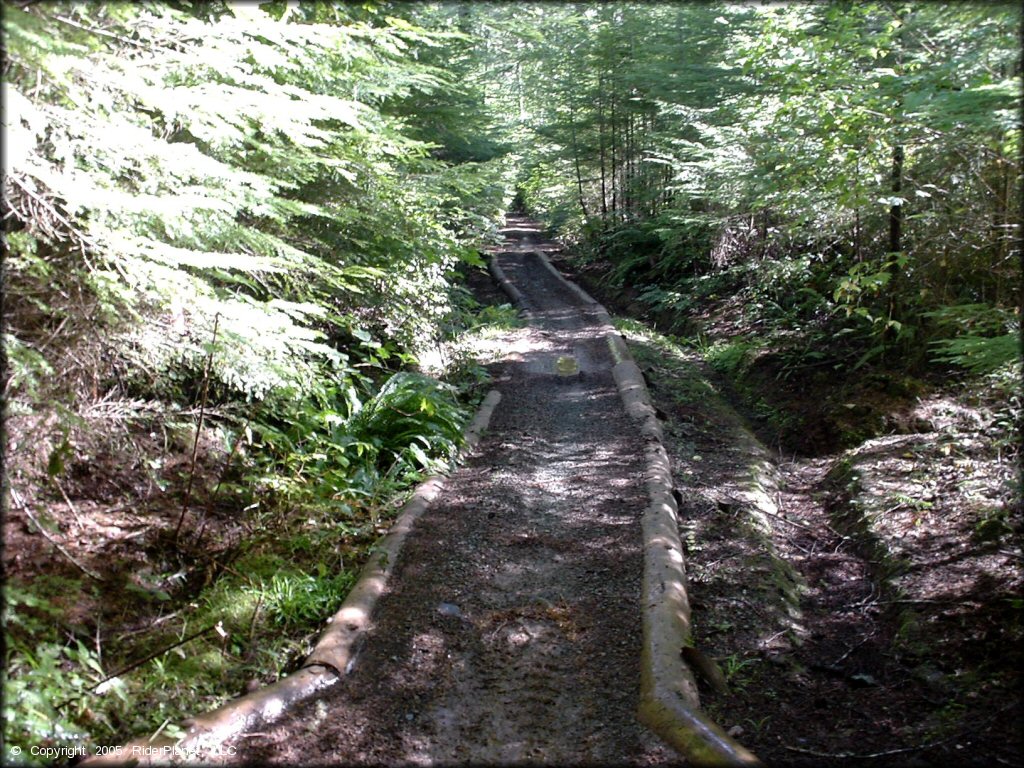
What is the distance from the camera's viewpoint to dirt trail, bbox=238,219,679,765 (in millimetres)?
3564

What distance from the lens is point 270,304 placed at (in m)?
5.03

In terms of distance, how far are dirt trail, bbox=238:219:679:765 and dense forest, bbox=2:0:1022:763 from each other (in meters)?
0.52

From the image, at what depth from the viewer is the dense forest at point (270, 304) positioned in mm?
3906

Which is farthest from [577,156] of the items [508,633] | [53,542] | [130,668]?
[130,668]

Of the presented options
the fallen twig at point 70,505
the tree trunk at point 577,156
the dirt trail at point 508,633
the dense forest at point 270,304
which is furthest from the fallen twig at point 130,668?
the tree trunk at point 577,156

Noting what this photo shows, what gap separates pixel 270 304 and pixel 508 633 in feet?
9.40

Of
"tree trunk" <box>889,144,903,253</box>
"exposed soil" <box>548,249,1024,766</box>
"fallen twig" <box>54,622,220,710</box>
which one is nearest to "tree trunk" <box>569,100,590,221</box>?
"tree trunk" <box>889,144,903,253</box>

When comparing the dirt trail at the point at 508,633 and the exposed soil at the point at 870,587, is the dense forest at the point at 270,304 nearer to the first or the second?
the exposed soil at the point at 870,587

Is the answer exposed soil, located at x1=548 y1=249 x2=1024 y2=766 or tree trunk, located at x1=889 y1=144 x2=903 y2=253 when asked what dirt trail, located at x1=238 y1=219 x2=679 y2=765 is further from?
tree trunk, located at x1=889 y1=144 x2=903 y2=253

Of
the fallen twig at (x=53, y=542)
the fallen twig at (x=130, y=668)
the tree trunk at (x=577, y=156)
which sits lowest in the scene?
the fallen twig at (x=130, y=668)

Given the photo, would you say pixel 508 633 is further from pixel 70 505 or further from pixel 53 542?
pixel 70 505

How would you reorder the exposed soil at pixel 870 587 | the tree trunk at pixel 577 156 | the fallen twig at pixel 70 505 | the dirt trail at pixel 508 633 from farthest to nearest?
the tree trunk at pixel 577 156
the fallen twig at pixel 70 505
the exposed soil at pixel 870 587
the dirt trail at pixel 508 633

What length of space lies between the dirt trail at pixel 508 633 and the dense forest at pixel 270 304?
1.69 ft

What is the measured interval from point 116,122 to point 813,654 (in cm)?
565
